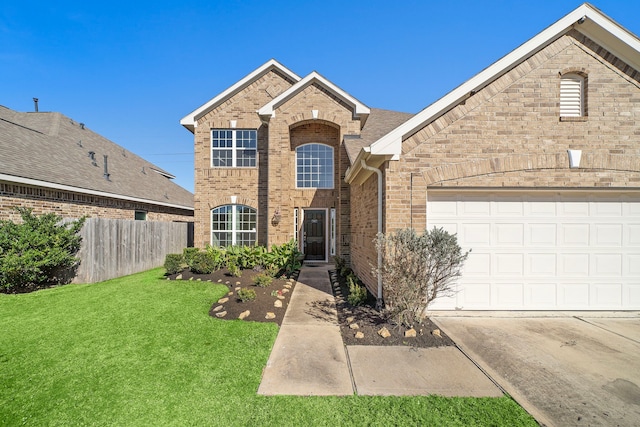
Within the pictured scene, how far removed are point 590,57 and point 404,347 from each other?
7124mm

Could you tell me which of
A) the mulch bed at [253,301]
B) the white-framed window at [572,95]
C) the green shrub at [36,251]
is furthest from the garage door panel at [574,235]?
the green shrub at [36,251]

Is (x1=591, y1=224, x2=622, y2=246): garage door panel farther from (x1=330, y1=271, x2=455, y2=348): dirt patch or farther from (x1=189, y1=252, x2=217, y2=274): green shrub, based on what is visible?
(x1=189, y1=252, x2=217, y2=274): green shrub

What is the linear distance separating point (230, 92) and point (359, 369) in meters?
12.4

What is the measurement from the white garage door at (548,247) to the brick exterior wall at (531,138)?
0.42 m

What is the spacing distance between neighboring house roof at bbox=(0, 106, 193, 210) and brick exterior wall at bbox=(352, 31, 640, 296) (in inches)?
462

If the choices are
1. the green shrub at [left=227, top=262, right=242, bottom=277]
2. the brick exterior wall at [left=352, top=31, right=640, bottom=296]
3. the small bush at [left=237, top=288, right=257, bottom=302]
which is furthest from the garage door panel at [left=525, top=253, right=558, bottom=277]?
the green shrub at [left=227, top=262, right=242, bottom=277]

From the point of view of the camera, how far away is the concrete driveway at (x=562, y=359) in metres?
2.99

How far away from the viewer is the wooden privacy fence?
896 cm

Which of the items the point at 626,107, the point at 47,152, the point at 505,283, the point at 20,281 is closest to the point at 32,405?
the point at 20,281

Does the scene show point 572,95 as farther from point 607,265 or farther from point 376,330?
point 376,330

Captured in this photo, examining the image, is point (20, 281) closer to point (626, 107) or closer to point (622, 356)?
point (622, 356)

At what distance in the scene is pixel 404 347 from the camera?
173 inches

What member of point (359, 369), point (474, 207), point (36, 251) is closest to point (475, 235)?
point (474, 207)

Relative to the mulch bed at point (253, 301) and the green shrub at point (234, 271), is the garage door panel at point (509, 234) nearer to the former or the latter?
the mulch bed at point (253, 301)
